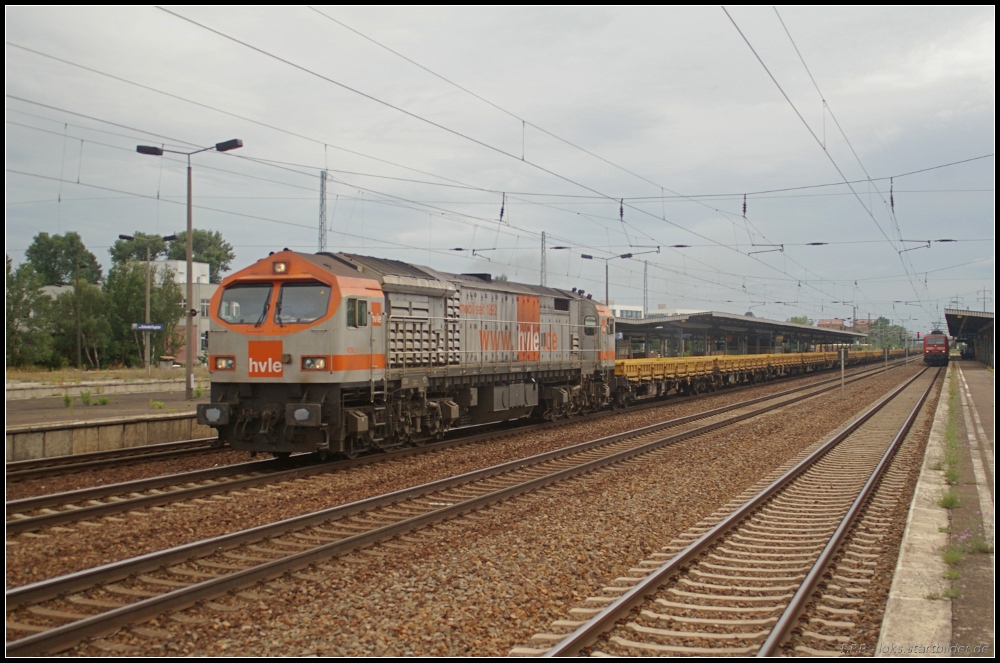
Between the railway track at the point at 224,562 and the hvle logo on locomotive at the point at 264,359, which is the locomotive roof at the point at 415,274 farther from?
the railway track at the point at 224,562

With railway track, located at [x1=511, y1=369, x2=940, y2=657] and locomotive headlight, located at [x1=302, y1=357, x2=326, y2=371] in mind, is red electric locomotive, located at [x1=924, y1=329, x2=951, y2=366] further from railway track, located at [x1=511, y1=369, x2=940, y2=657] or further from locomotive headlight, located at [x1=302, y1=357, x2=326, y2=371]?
locomotive headlight, located at [x1=302, y1=357, x2=326, y2=371]

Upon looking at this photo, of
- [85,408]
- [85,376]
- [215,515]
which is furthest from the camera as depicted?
[85,376]

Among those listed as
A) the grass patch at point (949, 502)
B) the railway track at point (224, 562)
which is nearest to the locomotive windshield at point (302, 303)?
the railway track at point (224, 562)

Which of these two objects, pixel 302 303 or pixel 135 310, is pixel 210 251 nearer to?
pixel 135 310

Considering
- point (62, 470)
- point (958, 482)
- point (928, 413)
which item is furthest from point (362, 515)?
point (928, 413)

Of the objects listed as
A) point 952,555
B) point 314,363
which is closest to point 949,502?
point 952,555

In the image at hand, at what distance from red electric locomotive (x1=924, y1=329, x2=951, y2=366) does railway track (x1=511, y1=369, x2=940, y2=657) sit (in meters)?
Result: 76.8

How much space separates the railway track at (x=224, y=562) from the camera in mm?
5906

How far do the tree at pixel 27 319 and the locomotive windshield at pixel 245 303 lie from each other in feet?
143

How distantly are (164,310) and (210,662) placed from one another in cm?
5274

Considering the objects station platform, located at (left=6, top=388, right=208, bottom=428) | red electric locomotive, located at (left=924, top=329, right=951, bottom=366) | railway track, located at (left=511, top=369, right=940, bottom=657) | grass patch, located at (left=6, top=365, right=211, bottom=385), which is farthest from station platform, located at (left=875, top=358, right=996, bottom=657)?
red electric locomotive, located at (left=924, top=329, right=951, bottom=366)

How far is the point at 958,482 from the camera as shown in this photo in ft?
40.5

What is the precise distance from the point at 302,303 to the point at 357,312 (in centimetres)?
97

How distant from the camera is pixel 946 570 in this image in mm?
7355
